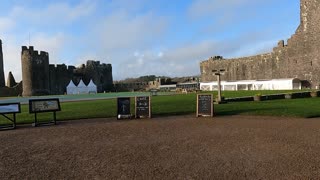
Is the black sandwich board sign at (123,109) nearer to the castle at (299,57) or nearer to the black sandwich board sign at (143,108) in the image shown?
the black sandwich board sign at (143,108)

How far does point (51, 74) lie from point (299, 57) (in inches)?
1518

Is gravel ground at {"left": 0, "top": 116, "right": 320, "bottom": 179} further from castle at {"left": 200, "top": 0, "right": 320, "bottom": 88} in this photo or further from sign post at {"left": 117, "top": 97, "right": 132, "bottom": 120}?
castle at {"left": 200, "top": 0, "right": 320, "bottom": 88}

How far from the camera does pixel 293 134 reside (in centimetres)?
916

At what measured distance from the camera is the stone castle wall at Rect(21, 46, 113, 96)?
52688mm

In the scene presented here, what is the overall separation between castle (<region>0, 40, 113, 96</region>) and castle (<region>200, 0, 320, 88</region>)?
29.5m

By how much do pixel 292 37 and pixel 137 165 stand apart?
39.3 m

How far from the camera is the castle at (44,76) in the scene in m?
52.7

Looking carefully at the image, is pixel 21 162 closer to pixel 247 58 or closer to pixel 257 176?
pixel 257 176

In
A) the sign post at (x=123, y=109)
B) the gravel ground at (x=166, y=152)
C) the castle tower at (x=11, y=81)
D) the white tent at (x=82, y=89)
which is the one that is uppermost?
the castle tower at (x=11, y=81)

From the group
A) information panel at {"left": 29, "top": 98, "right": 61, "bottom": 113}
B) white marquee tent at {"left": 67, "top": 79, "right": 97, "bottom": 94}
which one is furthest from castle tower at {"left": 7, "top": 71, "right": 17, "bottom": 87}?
information panel at {"left": 29, "top": 98, "right": 61, "bottom": 113}

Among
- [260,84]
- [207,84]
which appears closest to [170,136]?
[260,84]

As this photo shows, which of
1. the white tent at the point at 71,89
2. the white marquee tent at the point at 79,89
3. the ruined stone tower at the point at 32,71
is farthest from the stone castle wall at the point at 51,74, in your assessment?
the white marquee tent at the point at 79,89

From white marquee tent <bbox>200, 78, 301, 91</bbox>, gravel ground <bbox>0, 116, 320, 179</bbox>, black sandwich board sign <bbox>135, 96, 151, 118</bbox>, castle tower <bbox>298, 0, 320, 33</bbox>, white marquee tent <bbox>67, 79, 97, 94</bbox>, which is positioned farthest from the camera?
white marquee tent <bbox>67, 79, 97, 94</bbox>

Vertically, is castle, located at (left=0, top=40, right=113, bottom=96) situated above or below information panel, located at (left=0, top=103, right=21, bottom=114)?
above
